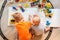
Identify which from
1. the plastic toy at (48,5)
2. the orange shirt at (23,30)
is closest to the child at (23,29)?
the orange shirt at (23,30)

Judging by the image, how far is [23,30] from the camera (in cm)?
96

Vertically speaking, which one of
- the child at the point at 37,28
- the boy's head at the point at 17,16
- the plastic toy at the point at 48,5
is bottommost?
the child at the point at 37,28

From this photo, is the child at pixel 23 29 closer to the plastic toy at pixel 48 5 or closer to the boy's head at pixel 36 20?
the boy's head at pixel 36 20

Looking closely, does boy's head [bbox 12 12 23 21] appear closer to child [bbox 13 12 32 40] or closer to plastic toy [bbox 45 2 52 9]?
child [bbox 13 12 32 40]

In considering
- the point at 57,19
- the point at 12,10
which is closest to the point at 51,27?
the point at 57,19

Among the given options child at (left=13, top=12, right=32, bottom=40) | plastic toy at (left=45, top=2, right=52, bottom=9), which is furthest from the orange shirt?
plastic toy at (left=45, top=2, right=52, bottom=9)

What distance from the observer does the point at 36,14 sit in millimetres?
1039

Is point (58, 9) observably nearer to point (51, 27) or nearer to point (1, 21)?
point (51, 27)

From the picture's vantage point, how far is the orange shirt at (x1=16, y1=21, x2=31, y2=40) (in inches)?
37.6

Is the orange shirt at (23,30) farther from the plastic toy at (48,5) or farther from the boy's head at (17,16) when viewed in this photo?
the plastic toy at (48,5)

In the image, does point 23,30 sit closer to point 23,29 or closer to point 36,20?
point 23,29

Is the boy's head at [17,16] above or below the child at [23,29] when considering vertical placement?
above

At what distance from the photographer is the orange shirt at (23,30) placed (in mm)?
955

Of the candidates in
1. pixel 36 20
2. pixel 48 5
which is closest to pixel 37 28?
pixel 36 20
